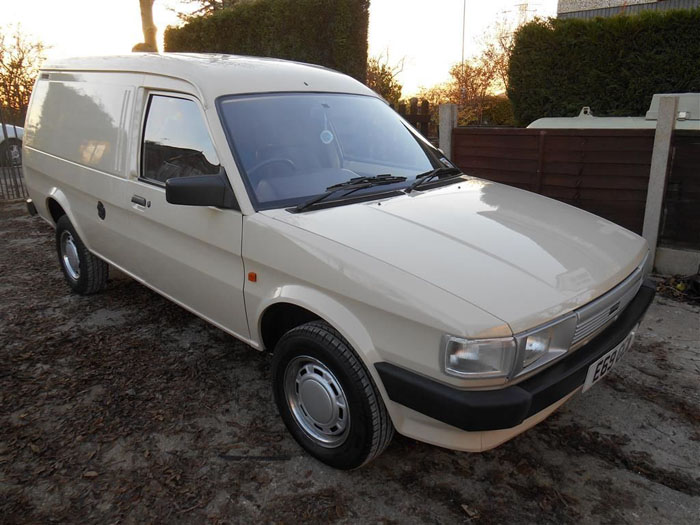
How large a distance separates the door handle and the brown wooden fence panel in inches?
172

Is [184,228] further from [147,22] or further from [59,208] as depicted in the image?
[147,22]

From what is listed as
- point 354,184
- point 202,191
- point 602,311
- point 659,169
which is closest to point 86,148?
point 202,191

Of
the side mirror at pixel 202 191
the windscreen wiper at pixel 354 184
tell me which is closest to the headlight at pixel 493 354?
the windscreen wiper at pixel 354 184

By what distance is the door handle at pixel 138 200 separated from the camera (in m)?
3.56

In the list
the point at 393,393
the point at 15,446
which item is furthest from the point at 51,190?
the point at 393,393

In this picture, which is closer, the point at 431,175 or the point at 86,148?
the point at 431,175

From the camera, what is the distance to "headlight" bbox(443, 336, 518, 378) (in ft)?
6.77

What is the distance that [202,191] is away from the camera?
Answer: 2783 millimetres

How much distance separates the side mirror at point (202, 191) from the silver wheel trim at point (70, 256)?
2658 millimetres

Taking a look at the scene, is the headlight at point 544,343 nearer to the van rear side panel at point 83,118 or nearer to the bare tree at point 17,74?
the van rear side panel at point 83,118

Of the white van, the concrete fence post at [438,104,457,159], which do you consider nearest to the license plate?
the white van

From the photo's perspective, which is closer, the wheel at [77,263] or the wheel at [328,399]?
the wheel at [328,399]

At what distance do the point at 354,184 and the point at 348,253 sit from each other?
754mm

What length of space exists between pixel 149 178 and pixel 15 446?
1.75 metres
